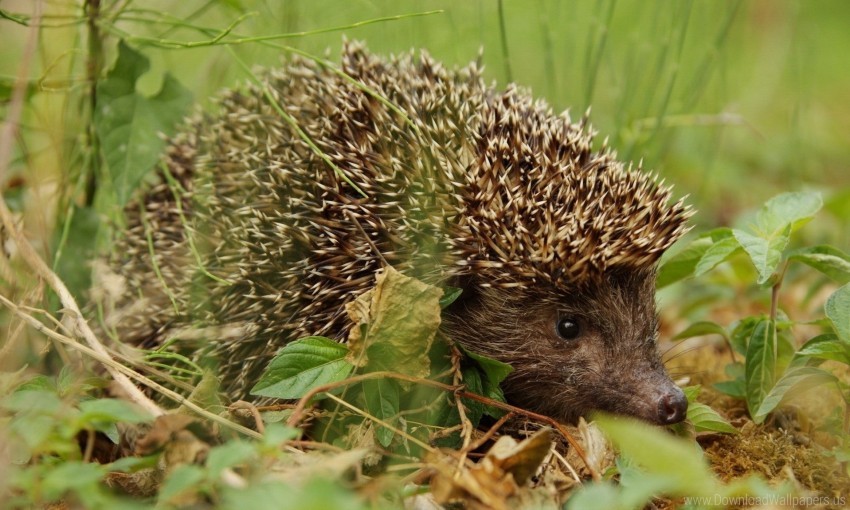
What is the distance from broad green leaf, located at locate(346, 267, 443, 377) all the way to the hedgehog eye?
677mm

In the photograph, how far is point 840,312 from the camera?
3.50m

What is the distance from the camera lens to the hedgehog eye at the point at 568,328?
3.91 metres

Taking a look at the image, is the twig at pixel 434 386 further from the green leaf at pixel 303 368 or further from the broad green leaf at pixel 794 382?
the broad green leaf at pixel 794 382

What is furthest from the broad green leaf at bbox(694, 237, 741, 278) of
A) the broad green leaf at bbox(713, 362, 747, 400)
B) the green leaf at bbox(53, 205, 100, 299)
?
the green leaf at bbox(53, 205, 100, 299)

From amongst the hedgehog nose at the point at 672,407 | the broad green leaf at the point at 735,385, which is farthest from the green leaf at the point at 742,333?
the hedgehog nose at the point at 672,407

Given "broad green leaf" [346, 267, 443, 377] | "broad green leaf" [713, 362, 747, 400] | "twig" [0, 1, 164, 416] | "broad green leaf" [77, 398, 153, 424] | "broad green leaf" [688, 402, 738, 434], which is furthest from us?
"broad green leaf" [713, 362, 747, 400]

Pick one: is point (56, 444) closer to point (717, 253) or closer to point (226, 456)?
point (226, 456)

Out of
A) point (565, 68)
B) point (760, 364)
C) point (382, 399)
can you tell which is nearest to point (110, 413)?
point (382, 399)

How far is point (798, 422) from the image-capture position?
4.07 metres

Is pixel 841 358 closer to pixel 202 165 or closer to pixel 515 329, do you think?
pixel 515 329

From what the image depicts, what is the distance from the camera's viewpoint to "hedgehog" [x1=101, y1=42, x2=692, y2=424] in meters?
3.75

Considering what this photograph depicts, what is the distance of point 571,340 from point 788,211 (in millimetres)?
1184

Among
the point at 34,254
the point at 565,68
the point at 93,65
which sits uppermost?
the point at 565,68

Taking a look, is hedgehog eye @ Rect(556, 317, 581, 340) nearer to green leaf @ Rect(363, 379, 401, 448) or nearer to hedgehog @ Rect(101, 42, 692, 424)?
hedgehog @ Rect(101, 42, 692, 424)
